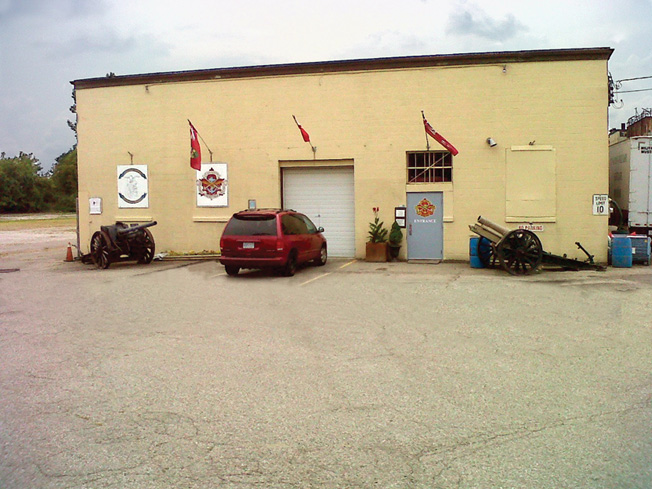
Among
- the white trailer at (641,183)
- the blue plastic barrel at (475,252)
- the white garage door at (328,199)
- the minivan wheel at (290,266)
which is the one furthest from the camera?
the white garage door at (328,199)

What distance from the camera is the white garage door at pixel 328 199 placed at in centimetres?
2155

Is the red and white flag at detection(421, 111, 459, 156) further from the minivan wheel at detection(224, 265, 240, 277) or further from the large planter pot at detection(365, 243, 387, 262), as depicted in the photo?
the minivan wheel at detection(224, 265, 240, 277)

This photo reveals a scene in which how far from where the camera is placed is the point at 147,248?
1983 cm

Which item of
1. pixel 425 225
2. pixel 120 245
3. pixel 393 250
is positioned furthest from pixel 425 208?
pixel 120 245

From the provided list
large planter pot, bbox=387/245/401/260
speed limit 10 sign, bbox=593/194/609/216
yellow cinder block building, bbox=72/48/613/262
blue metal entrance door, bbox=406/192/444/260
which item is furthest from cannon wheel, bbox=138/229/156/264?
speed limit 10 sign, bbox=593/194/609/216

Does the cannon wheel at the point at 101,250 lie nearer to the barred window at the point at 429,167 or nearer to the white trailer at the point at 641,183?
the barred window at the point at 429,167

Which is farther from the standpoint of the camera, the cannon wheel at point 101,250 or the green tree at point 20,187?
the green tree at point 20,187

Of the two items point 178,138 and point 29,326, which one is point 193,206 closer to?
point 178,138

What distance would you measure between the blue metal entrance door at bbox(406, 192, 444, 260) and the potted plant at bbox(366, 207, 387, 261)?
93cm

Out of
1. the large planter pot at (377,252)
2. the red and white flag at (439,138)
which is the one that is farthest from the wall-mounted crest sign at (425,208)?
the red and white flag at (439,138)

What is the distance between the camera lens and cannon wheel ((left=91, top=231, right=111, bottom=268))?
18.8 metres

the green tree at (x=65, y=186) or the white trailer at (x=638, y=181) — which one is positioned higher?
the green tree at (x=65, y=186)

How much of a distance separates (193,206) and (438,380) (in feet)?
55.9

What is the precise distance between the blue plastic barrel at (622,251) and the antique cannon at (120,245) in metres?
14.5
